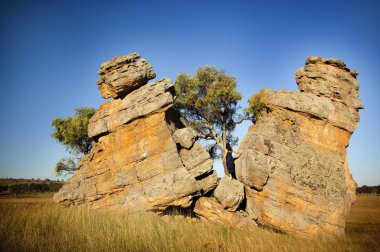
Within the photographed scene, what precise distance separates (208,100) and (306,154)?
13657 millimetres

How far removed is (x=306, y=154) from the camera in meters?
18.1

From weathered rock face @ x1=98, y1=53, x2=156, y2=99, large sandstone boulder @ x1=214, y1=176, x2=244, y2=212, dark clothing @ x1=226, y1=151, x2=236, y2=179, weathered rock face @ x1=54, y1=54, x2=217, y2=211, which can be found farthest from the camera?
weathered rock face @ x1=98, y1=53, x2=156, y2=99

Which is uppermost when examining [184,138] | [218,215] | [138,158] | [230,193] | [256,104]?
[256,104]

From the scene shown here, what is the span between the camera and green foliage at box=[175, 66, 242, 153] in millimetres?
29297

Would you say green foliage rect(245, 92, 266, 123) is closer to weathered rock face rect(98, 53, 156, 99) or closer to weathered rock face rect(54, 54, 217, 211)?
weathered rock face rect(54, 54, 217, 211)

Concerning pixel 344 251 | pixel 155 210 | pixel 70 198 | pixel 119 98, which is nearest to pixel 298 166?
pixel 344 251

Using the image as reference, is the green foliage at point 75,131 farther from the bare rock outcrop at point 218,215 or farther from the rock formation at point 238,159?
the bare rock outcrop at point 218,215

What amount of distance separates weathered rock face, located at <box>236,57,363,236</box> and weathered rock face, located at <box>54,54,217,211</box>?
326 centimetres

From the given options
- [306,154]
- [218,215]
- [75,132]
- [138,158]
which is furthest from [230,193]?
[75,132]

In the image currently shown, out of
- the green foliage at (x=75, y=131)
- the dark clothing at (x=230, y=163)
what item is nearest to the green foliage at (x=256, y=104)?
the dark clothing at (x=230, y=163)

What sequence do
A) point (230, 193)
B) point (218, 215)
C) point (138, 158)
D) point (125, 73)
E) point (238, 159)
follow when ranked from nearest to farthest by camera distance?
point (218, 215) < point (230, 193) < point (138, 158) < point (238, 159) < point (125, 73)

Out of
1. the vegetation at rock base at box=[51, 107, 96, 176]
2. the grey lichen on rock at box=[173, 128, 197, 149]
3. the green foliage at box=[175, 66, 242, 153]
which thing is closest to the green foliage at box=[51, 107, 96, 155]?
the vegetation at rock base at box=[51, 107, 96, 176]

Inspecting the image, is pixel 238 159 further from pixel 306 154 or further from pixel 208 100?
pixel 208 100

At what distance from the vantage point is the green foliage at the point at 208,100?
96.1ft
